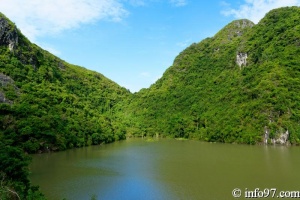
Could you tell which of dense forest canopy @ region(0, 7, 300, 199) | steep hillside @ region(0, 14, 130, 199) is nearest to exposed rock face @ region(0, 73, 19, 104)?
steep hillside @ region(0, 14, 130, 199)

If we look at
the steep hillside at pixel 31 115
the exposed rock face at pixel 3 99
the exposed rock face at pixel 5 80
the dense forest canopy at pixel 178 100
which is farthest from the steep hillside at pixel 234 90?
the exposed rock face at pixel 5 80

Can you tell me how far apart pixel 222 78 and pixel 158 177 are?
79328mm

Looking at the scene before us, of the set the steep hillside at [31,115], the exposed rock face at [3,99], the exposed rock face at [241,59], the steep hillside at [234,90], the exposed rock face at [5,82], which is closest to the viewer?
the steep hillside at [31,115]

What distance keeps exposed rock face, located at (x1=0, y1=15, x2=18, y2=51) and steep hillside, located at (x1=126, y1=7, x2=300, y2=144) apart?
48428 mm

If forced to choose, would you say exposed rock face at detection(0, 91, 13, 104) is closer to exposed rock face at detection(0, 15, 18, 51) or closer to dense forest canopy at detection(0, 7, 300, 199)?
dense forest canopy at detection(0, 7, 300, 199)

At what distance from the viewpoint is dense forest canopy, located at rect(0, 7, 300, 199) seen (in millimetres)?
51406

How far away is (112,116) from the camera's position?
409 ft

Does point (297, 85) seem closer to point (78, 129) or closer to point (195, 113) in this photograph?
point (195, 113)

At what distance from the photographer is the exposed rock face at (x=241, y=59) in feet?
338

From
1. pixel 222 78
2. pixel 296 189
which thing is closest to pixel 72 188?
pixel 296 189

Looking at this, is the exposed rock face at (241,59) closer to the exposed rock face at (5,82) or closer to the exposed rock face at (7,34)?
the exposed rock face at (7,34)

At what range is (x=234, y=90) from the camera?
91.2 m

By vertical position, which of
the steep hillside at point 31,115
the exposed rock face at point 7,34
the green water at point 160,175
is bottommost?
the green water at point 160,175

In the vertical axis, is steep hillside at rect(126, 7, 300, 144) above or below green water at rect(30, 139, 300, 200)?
above
